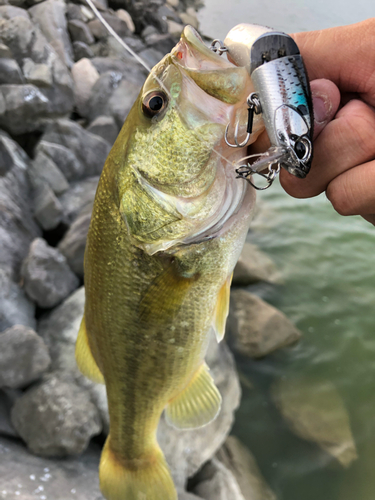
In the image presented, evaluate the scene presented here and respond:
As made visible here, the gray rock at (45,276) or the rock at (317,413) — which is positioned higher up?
the gray rock at (45,276)

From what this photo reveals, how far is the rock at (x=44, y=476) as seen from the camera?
1.94 m

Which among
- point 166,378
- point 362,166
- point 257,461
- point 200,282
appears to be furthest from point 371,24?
point 257,461

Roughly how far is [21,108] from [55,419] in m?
3.68

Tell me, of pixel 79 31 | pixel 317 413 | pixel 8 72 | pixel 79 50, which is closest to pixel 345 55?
pixel 317 413

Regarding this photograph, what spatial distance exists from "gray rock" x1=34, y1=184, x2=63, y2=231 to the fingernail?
10.4 feet

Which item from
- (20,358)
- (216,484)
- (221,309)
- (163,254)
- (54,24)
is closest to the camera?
(163,254)

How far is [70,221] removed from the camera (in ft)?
12.8

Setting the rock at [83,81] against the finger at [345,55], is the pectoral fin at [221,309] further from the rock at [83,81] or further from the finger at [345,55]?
the rock at [83,81]

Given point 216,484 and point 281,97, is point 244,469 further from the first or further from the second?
point 281,97

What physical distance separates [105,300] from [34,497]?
134cm

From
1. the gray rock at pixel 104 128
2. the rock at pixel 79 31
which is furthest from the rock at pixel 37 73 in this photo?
the rock at pixel 79 31

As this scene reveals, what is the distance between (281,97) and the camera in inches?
32.8

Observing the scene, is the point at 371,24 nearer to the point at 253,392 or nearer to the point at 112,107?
the point at 253,392

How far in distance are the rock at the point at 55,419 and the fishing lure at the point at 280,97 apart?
6.53 ft
